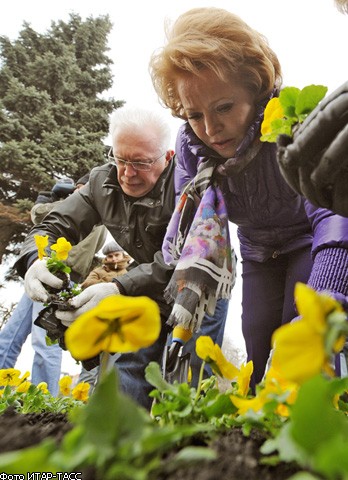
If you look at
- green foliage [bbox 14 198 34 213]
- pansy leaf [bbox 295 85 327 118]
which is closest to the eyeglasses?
pansy leaf [bbox 295 85 327 118]

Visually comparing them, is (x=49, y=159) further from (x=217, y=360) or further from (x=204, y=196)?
(x=217, y=360)

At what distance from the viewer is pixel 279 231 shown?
148 centimetres

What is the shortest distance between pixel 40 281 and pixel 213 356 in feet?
3.38

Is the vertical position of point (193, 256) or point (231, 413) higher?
point (193, 256)

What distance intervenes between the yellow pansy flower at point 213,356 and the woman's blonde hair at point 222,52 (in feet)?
3.14

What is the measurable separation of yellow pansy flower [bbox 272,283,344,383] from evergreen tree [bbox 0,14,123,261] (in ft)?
27.8

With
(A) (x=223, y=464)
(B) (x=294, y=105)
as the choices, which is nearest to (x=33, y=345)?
(B) (x=294, y=105)

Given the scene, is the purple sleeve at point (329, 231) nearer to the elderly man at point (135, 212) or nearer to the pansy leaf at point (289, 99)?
the pansy leaf at point (289, 99)

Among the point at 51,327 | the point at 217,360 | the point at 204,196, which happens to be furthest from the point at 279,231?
the point at 217,360

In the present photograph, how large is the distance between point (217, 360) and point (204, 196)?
3.11 ft

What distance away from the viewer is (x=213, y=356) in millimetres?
595

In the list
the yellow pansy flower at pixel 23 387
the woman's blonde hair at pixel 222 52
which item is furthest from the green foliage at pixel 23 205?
the yellow pansy flower at pixel 23 387

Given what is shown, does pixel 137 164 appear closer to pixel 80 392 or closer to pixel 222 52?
pixel 222 52

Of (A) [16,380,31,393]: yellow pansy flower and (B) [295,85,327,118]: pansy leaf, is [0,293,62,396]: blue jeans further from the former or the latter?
(B) [295,85,327,118]: pansy leaf
